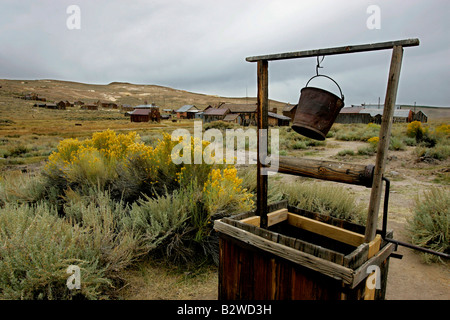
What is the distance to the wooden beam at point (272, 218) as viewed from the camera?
252 cm

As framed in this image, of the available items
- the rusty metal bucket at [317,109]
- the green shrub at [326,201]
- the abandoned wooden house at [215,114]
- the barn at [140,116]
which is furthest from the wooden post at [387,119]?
the barn at [140,116]

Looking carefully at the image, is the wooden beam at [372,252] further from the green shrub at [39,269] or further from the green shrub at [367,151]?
the green shrub at [367,151]

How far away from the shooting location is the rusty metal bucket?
2014mm

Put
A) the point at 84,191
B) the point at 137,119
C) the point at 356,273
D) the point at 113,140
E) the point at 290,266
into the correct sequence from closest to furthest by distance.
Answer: the point at 356,273
the point at 290,266
the point at 84,191
the point at 113,140
the point at 137,119

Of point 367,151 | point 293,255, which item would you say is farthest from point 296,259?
point 367,151

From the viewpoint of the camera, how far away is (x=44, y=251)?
2.46m

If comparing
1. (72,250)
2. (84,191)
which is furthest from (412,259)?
(84,191)

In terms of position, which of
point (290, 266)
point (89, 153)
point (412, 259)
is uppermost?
point (89, 153)

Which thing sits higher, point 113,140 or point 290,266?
point 113,140

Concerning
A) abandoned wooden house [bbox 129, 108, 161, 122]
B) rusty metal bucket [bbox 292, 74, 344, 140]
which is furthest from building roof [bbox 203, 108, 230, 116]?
rusty metal bucket [bbox 292, 74, 344, 140]

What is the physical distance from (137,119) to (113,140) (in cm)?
4158

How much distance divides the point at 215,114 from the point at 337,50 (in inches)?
1618

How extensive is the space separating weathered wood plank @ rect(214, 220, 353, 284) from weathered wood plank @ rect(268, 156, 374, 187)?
0.66m
